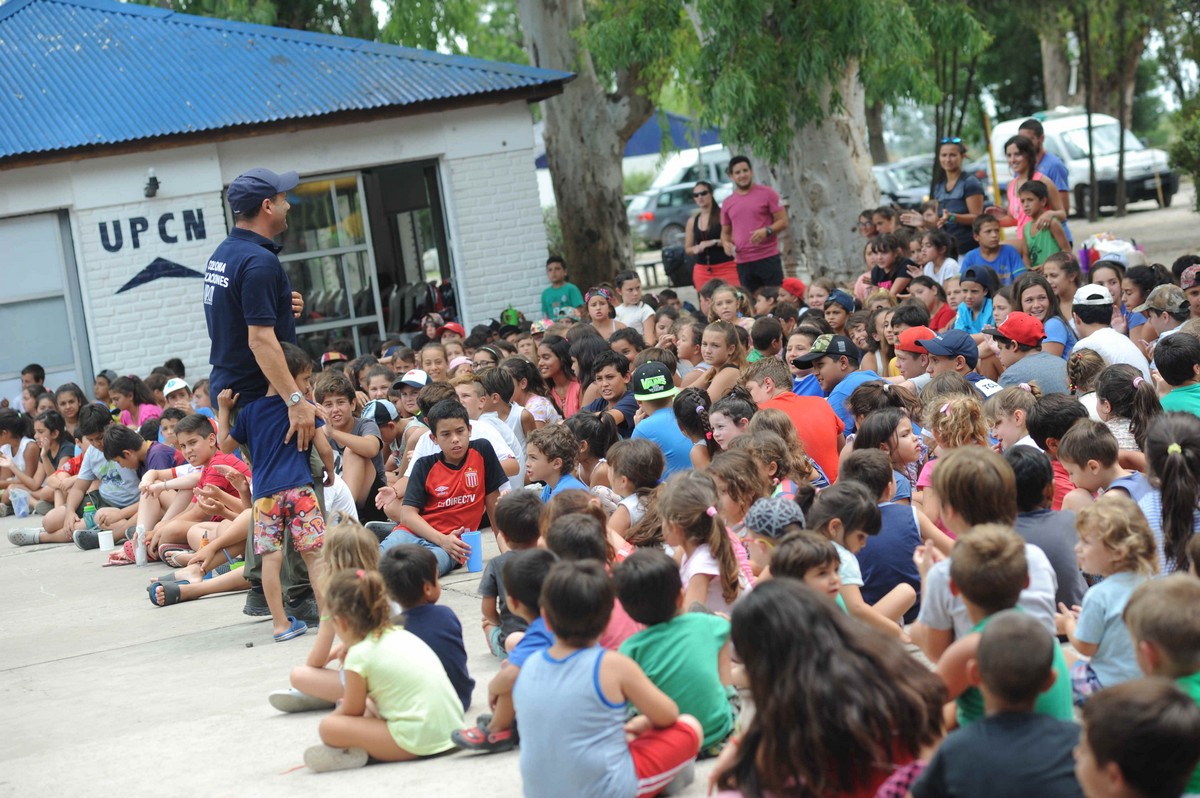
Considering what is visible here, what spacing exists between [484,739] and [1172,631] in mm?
2414

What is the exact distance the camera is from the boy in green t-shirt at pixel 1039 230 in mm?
10133

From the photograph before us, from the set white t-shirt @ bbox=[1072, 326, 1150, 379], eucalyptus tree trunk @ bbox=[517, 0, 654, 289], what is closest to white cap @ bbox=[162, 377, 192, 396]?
white t-shirt @ bbox=[1072, 326, 1150, 379]

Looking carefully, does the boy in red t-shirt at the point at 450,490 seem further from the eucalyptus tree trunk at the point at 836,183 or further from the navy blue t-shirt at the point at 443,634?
the eucalyptus tree trunk at the point at 836,183

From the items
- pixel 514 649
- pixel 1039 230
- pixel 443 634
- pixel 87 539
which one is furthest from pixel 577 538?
pixel 87 539

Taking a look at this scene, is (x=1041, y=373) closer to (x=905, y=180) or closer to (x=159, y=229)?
(x=159, y=229)

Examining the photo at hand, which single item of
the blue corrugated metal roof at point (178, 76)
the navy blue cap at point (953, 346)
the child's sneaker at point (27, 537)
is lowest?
the child's sneaker at point (27, 537)

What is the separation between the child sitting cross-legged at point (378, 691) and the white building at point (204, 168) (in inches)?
426

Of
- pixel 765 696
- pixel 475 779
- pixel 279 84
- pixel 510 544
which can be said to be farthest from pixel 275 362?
pixel 279 84

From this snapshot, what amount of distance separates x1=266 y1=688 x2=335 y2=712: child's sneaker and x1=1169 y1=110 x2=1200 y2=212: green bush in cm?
1629

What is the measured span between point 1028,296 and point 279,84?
995 centimetres

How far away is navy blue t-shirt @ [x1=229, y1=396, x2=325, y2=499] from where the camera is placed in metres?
6.25

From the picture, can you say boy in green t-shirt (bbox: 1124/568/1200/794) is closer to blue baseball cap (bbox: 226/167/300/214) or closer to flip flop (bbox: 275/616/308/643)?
blue baseball cap (bbox: 226/167/300/214)

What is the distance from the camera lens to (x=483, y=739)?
4691 mm

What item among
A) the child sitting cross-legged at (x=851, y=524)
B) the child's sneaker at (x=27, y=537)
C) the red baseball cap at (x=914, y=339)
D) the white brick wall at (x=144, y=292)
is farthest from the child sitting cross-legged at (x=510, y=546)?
the white brick wall at (x=144, y=292)
